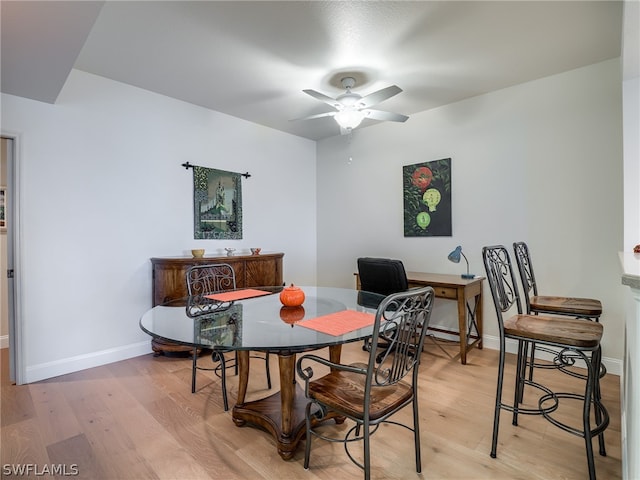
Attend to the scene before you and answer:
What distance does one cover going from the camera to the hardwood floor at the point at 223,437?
5.63 ft

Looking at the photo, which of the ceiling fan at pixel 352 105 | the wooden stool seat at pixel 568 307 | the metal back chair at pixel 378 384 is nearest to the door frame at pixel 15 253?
the ceiling fan at pixel 352 105

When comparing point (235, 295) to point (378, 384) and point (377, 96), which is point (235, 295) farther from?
point (377, 96)

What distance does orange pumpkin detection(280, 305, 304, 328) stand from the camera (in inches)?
70.4

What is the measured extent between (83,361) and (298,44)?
3.25m

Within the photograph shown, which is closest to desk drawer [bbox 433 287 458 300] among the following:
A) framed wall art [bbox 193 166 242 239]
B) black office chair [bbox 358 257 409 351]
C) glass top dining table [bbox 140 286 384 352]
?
black office chair [bbox 358 257 409 351]

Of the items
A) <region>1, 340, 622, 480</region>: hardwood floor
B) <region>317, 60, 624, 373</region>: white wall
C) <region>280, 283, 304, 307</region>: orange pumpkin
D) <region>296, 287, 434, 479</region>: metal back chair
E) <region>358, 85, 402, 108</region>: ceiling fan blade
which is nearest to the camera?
<region>296, 287, 434, 479</region>: metal back chair

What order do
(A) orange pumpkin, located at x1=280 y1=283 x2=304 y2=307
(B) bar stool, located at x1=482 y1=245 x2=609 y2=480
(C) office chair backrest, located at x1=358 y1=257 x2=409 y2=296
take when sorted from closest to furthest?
1. (B) bar stool, located at x1=482 y1=245 x2=609 y2=480
2. (A) orange pumpkin, located at x1=280 y1=283 x2=304 y2=307
3. (C) office chair backrest, located at x1=358 y1=257 x2=409 y2=296

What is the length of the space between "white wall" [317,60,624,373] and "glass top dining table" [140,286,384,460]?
1822 mm

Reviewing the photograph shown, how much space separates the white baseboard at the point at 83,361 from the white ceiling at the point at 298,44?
2215 mm

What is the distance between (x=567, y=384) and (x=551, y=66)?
8.75 ft

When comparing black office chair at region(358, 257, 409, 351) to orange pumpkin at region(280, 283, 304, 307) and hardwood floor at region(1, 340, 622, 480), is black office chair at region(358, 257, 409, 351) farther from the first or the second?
orange pumpkin at region(280, 283, 304, 307)

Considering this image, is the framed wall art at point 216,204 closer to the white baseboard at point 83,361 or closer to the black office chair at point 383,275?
the white baseboard at point 83,361

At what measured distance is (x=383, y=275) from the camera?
3.07 m

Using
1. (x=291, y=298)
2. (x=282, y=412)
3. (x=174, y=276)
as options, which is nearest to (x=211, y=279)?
(x=174, y=276)
